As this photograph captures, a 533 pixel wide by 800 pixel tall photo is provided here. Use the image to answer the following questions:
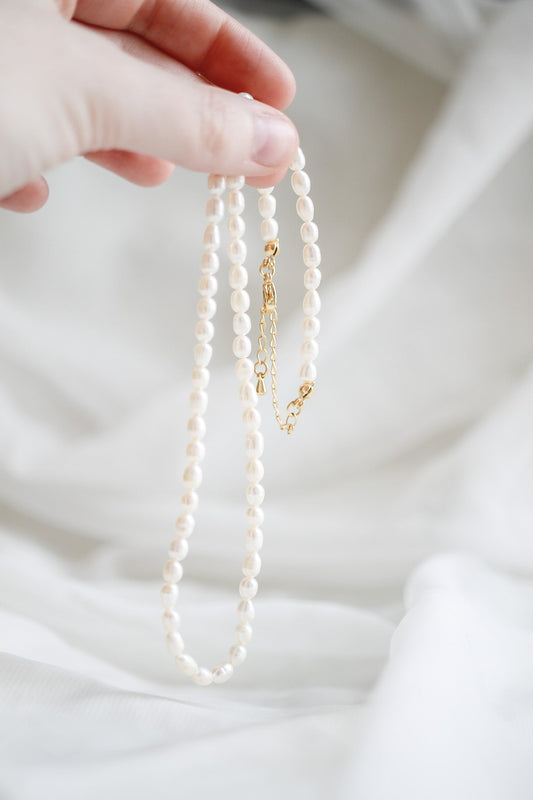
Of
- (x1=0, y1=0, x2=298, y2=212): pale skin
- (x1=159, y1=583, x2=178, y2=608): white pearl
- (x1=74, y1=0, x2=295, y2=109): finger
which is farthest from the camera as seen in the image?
(x1=74, y1=0, x2=295, y2=109): finger

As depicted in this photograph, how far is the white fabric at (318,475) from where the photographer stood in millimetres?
586

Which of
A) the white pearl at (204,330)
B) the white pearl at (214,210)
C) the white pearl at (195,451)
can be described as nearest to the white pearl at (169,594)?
the white pearl at (195,451)

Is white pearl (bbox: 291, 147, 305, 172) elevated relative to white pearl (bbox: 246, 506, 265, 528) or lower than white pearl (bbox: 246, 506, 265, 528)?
elevated

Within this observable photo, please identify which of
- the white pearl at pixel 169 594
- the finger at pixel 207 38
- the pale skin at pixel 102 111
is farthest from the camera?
the finger at pixel 207 38

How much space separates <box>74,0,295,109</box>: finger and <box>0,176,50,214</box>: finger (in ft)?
0.61

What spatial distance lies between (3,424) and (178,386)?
9.3 inches

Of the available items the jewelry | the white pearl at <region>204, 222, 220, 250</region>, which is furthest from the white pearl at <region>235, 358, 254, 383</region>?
the white pearl at <region>204, 222, 220, 250</region>

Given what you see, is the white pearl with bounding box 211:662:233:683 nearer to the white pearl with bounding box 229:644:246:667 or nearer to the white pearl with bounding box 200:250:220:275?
the white pearl with bounding box 229:644:246:667

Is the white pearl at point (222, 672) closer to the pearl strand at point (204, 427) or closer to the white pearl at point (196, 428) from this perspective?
the pearl strand at point (204, 427)

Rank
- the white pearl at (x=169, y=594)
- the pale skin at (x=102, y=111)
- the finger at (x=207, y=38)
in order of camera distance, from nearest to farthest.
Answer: the pale skin at (x=102, y=111)
the white pearl at (x=169, y=594)
the finger at (x=207, y=38)

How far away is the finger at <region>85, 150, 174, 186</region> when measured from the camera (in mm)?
818

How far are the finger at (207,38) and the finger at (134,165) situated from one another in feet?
0.37

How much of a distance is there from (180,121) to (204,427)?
0.83 ft

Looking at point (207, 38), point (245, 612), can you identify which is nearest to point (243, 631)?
point (245, 612)
